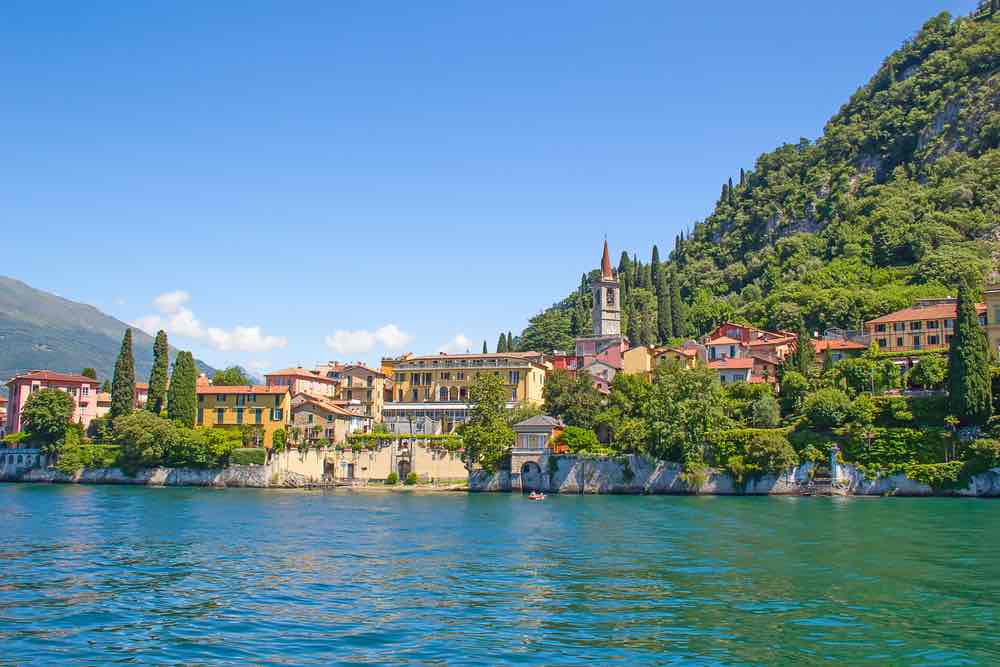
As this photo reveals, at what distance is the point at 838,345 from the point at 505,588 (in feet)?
192

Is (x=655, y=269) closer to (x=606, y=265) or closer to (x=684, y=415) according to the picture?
(x=606, y=265)

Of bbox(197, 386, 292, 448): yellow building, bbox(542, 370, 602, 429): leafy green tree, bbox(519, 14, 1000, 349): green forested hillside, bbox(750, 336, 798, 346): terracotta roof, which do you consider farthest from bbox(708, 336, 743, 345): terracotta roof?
bbox(197, 386, 292, 448): yellow building

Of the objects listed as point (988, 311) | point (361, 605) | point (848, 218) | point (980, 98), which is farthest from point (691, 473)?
point (980, 98)

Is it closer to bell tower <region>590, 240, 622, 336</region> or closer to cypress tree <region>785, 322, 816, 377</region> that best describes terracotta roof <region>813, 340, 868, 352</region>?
cypress tree <region>785, 322, 816, 377</region>

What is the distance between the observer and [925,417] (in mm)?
56906

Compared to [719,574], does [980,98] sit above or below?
above

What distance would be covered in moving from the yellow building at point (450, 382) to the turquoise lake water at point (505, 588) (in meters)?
34.9

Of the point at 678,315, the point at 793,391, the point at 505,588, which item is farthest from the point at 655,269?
the point at 505,588

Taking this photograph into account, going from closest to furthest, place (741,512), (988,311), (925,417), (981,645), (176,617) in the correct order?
1. (981,645)
2. (176,617)
3. (741,512)
4. (925,417)
5. (988,311)

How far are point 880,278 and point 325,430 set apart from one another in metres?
61.9

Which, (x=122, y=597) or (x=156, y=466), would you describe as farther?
(x=156, y=466)

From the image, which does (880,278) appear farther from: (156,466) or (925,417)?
(156,466)

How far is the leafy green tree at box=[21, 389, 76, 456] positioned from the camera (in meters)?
73.8

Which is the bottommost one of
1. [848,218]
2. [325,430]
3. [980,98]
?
[325,430]
